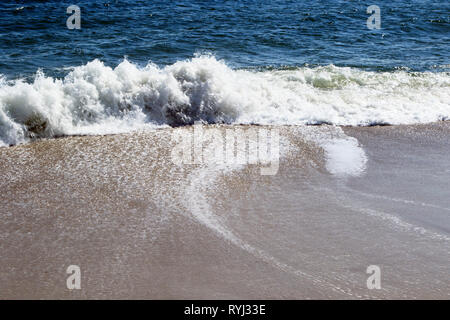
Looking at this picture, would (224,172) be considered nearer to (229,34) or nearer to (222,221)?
(222,221)

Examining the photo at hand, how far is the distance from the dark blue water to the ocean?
0.32ft

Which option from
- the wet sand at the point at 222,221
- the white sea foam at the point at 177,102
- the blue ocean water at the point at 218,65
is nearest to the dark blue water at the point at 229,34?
the blue ocean water at the point at 218,65

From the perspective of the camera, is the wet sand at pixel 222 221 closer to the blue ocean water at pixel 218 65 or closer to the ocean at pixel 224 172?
the ocean at pixel 224 172

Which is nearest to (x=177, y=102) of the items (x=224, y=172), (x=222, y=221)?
(x=224, y=172)

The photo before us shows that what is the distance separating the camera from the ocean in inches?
161

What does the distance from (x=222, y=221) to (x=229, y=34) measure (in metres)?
8.57

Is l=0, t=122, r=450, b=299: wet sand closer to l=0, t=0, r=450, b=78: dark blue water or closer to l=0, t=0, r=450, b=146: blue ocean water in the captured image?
l=0, t=0, r=450, b=146: blue ocean water

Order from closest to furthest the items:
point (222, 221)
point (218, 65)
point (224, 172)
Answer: point (222, 221)
point (224, 172)
point (218, 65)

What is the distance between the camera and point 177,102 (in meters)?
7.78

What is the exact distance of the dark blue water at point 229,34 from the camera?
428 inches

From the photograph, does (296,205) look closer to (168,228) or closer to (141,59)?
(168,228)

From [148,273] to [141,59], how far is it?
7.51 m

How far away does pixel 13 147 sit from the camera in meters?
6.57
